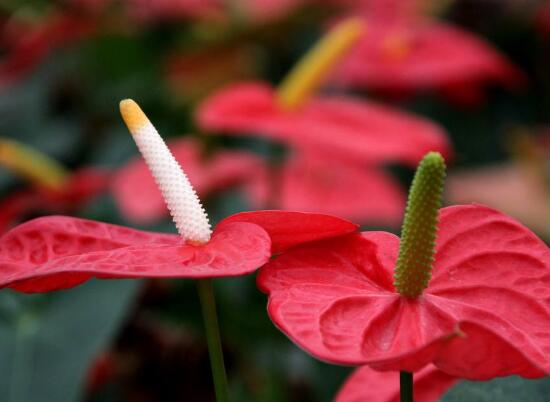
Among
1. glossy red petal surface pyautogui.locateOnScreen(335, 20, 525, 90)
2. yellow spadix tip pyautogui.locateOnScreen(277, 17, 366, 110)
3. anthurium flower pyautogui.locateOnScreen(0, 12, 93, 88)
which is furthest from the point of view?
anthurium flower pyautogui.locateOnScreen(0, 12, 93, 88)

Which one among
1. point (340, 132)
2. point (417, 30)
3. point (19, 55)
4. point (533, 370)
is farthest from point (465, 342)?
point (19, 55)

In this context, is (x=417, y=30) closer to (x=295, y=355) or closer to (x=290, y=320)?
(x=295, y=355)

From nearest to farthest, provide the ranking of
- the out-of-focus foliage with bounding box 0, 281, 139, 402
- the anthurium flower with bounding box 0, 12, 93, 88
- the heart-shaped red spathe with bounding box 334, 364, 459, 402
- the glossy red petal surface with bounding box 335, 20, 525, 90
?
the heart-shaped red spathe with bounding box 334, 364, 459, 402
the out-of-focus foliage with bounding box 0, 281, 139, 402
the glossy red petal surface with bounding box 335, 20, 525, 90
the anthurium flower with bounding box 0, 12, 93, 88

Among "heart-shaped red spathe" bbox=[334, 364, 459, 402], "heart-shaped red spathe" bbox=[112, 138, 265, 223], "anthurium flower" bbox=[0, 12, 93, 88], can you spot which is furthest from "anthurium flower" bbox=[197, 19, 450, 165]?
"anthurium flower" bbox=[0, 12, 93, 88]

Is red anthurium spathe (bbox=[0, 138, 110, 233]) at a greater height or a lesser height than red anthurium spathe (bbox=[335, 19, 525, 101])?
lesser

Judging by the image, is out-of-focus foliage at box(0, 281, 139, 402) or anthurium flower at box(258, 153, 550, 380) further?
out-of-focus foliage at box(0, 281, 139, 402)

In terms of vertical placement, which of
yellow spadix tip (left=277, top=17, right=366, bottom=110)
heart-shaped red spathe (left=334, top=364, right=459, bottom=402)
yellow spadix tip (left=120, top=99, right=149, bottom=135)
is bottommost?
heart-shaped red spathe (left=334, top=364, right=459, bottom=402)

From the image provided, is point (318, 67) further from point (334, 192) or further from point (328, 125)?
point (334, 192)

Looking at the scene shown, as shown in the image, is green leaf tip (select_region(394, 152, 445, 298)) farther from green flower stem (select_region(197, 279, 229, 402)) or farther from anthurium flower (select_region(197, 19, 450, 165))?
anthurium flower (select_region(197, 19, 450, 165))
